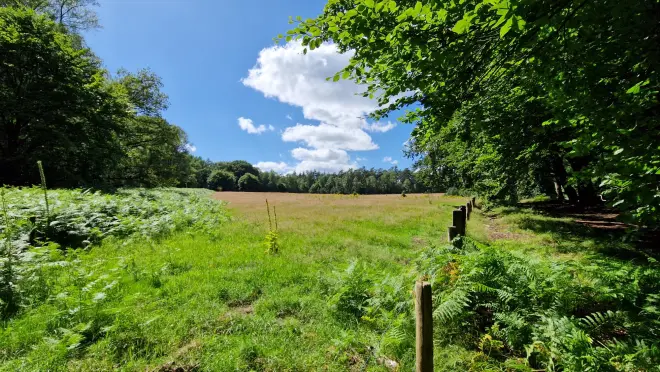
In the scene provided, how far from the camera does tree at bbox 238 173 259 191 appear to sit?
93062 millimetres

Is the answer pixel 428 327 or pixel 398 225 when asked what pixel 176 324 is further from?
pixel 398 225

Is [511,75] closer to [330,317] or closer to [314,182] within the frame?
[330,317]

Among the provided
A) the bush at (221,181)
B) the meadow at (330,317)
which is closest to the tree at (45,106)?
the meadow at (330,317)

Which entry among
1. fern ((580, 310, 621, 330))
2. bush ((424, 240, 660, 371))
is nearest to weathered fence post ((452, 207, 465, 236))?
bush ((424, 240, 660, 371))

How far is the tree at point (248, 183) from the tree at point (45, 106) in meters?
72.6

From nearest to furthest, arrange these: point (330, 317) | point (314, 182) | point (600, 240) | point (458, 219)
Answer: point (330, 317)
point (458, 219)
point (600, 240)
point (314, 182)

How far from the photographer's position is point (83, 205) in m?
10.5

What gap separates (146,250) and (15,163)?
59.0 ft

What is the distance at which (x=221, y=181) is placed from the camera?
89.1 m

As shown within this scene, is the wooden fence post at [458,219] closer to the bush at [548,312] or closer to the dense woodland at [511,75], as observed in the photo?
the bush at [548,312]

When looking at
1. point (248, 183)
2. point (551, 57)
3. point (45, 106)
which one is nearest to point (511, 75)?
point (551, 57)

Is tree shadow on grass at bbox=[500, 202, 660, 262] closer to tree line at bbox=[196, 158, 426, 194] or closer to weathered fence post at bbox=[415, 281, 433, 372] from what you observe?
weathered fence post at bbox=[415, 281, 433, 372]

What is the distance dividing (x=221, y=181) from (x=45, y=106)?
7269 centimetres

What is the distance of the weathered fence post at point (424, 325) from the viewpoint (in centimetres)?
260
